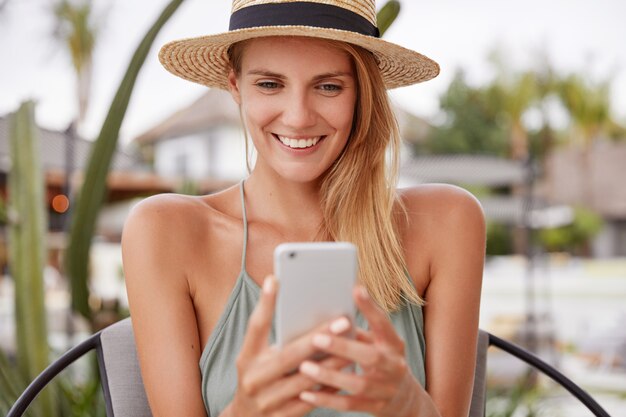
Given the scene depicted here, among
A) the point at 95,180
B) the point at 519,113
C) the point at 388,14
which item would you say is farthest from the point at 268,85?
the point at 519,113

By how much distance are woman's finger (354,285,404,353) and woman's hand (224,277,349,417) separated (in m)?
0.05

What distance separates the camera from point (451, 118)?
25.7 metres

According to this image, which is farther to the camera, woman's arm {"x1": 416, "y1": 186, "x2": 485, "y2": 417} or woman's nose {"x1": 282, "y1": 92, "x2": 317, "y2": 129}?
→ woman's arm {"x1": 416, "y1": 186, "x2": 485, "y2": 417}

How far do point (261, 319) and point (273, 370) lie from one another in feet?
0.25

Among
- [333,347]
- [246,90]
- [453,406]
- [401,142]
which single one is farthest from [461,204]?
[333,347]

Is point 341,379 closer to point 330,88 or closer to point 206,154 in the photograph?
point 330,88

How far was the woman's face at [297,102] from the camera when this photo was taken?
1251 millimetres

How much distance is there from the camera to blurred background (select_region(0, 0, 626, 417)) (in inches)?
319

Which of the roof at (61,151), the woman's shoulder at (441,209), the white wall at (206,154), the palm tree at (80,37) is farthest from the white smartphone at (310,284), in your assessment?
the white wall at (206,154)

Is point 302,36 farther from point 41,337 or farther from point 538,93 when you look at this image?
point 538,93

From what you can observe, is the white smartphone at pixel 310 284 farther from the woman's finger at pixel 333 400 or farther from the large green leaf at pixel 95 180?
the large green leaf at pixel 95 180

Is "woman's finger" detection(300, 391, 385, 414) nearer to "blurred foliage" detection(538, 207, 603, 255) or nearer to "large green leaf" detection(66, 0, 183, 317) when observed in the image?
"large green leaf" detection(66, 0, 183, 317)

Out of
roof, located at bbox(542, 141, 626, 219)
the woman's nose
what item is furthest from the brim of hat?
roof, located at bbox(542, 141, 626, 219)

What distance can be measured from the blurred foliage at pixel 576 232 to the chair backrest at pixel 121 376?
905 inches
